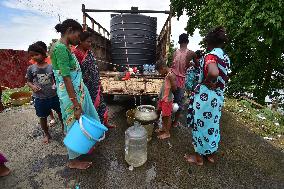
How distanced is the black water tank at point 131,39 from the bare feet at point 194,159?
167 inches

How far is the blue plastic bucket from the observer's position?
9.07ft

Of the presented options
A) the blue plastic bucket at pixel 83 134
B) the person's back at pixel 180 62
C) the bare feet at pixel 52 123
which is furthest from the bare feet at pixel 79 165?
the person's back at pixel 180 62

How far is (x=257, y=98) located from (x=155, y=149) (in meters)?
6.39

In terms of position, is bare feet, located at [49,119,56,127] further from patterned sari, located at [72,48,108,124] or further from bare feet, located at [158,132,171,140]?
bare feet, located at [158,132,171,140]

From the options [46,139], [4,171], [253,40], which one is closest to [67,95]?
[4,171]

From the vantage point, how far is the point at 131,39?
721 centimetres

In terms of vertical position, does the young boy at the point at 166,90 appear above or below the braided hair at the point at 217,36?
below

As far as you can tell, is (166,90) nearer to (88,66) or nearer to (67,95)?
(88,66)

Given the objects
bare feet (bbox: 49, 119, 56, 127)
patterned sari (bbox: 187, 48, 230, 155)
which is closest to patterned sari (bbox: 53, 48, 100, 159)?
patterned sari (bbox: 187, 48, 230, 155)

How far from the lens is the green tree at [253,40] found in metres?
6.91

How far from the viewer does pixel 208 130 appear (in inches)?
125

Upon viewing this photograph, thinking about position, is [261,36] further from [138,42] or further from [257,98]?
[138,42]

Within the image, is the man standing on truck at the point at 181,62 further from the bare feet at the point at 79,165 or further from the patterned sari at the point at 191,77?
the bare feet at the point at 79,165

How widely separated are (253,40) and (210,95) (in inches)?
214
